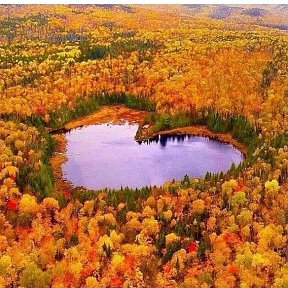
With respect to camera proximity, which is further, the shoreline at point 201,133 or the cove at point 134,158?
the shoreline at point 201,133

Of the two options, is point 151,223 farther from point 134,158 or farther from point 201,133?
point 201,133

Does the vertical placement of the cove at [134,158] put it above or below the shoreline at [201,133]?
below

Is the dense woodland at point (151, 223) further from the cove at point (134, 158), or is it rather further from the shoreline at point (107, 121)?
the cove at point (134, 158)

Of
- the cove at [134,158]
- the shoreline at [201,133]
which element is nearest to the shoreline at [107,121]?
the shoreline at [201,133]

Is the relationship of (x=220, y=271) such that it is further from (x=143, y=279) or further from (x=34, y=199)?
(x=34, y=199)

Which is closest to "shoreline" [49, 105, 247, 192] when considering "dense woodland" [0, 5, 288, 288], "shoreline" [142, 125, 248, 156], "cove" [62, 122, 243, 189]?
"shoreline" [142, 125, 248, 156]

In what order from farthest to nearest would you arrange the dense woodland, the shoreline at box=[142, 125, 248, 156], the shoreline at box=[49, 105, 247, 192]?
the shoreline at box=[142, 125, 248, 156]
the shoreline at box=[49, 105, 247, 192]
the dense woodland

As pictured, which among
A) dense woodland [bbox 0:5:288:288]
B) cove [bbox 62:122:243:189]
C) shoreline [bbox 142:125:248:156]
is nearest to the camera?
dense woodland [bbox 0:5:288:288]

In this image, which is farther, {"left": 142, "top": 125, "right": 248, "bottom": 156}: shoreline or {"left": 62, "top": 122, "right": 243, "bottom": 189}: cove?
{"left": 142, "top": 125, "right": 248, "bottom": 156}: shoreline

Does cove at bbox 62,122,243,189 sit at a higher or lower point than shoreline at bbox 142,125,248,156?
lower

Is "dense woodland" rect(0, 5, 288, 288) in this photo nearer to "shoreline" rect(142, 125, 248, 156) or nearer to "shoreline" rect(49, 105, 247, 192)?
"shoreline" rect(142, 125, 248, 156)

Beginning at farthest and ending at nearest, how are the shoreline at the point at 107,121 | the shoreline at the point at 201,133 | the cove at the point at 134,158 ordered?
1. the shoreline at the point at 201,133
2. the shoreline at the point at 107,121
3. the cove at the point at 134,158
